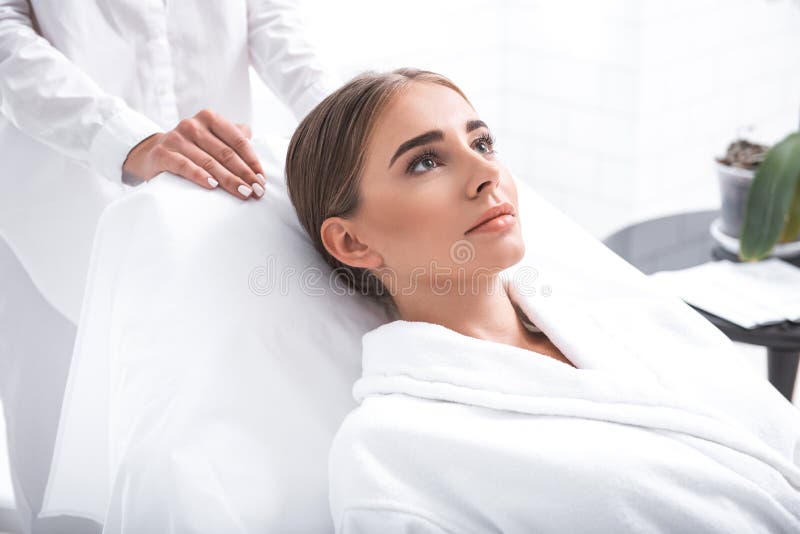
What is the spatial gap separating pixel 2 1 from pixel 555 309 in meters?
1.02

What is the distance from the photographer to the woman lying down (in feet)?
3.07

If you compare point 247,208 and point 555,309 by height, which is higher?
point 247,208

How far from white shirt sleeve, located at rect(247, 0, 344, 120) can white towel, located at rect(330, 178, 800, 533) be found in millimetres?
577

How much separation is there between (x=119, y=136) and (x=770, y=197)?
1.24 m

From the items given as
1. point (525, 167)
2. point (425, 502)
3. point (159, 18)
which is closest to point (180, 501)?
point (425, 502)

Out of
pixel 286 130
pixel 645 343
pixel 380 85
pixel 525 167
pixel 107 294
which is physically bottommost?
A: pixel 525 167

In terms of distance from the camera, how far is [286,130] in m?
2.55

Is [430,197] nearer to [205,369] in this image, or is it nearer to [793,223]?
[205,369]

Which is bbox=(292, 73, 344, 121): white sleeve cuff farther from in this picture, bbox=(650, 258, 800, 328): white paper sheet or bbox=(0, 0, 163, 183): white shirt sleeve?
A: bbox=(650, 258, 800, 328): white paper sheet

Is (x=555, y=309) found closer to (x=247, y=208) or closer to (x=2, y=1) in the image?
(x=247, y=208)

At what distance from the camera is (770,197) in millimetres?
1635

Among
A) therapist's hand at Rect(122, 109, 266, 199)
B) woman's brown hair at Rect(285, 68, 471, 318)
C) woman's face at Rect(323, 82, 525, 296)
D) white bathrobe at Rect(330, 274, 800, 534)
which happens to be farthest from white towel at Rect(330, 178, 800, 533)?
therapist's hand at Rect(122, 109, 266, 199)

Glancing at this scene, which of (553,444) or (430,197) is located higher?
(430,197)

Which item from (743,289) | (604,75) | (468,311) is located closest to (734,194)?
(743,289)
